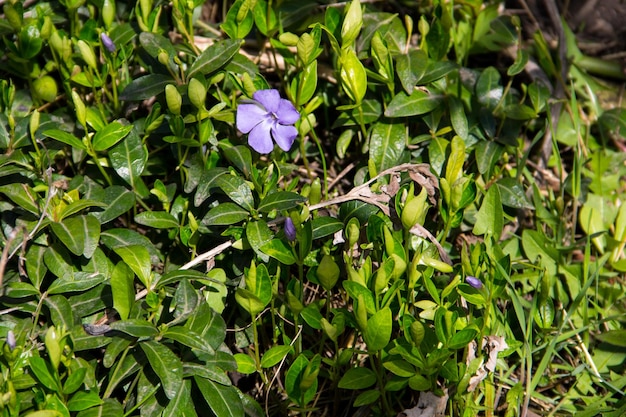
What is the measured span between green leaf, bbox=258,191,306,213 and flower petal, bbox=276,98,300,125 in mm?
202

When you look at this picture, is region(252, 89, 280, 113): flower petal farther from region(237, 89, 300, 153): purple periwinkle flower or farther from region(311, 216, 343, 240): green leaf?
region(311, 216, 343, 240): green leaf

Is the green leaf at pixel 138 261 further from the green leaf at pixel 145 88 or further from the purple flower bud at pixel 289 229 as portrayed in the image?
the green leaf at pixel 145 88

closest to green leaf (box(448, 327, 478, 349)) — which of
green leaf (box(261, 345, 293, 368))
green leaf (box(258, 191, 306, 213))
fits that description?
green leaf (box(261, 345, 293, 368))

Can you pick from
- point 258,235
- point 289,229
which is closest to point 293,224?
point 289,229

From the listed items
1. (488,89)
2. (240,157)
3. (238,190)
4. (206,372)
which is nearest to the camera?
(206,372)

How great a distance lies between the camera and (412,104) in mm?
2184

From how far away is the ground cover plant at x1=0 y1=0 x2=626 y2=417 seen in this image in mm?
1729

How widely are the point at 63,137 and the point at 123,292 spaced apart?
1.55 feet

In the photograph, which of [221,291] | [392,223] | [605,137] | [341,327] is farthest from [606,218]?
[221,291]

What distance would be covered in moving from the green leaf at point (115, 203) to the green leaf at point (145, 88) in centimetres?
26

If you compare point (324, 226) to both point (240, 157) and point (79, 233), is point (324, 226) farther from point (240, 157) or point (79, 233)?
point (79, 233)

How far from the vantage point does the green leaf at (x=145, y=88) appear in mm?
2029

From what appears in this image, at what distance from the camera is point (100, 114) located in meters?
2.09

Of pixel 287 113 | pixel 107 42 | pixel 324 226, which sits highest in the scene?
pixel 107 42
